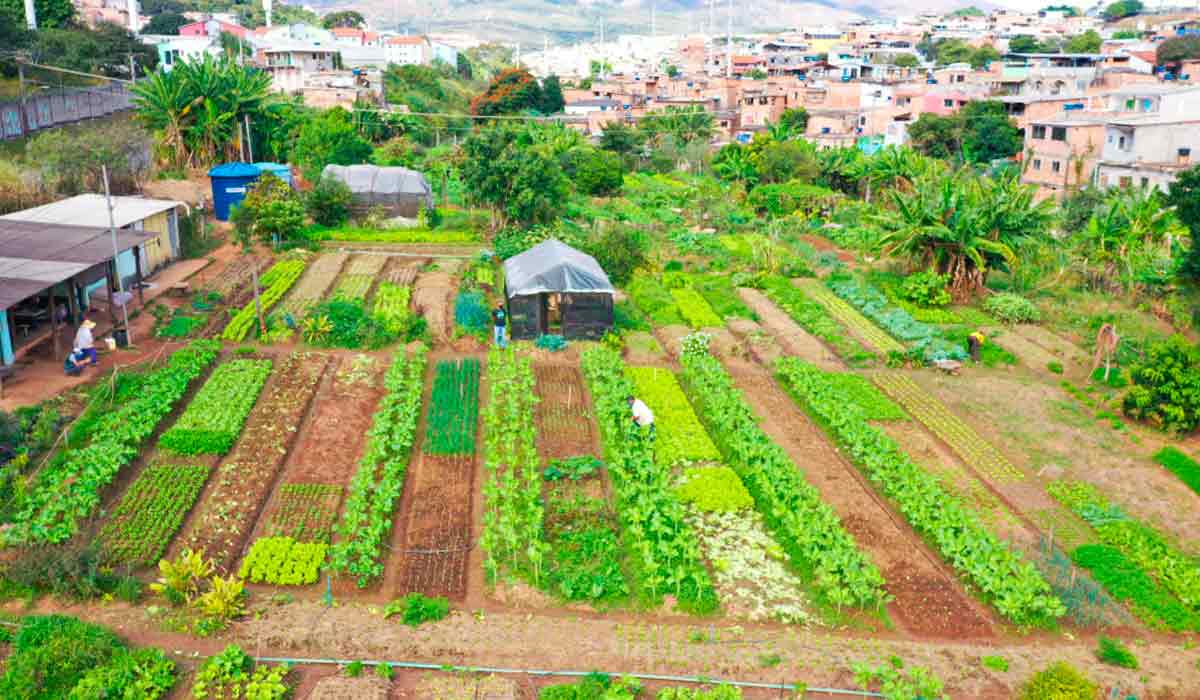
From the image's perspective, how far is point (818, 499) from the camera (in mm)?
13672

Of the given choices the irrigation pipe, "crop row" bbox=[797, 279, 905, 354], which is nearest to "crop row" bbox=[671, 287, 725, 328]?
"crop row" bbox=[797, 279, 905, 354]

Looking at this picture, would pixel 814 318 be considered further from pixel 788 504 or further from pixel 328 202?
pixel 328 202

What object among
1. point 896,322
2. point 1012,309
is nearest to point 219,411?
point 896,322

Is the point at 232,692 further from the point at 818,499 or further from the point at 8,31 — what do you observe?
the point at 8,31

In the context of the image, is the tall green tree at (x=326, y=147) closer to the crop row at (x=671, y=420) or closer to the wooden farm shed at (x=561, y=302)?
the wooden farm shed at (x=561, y=302)

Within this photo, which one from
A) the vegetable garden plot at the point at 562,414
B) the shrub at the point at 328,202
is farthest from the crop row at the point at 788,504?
the shrub at the point at 328,202

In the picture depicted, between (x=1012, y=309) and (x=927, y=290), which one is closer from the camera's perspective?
(x=1012, y=309)

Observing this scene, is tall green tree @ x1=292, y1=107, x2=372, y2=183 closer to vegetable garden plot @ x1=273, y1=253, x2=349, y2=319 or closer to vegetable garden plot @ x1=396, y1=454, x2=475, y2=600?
vegetable garden plot @ x1=273, y1=253, x2=349, y2=319

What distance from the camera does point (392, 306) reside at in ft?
72.8

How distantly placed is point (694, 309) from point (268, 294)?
32.7ft

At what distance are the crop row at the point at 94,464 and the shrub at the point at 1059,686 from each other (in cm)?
1122

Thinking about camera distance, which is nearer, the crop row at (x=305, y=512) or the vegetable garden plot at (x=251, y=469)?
the vegetable garden plot at (x=251, y=469)

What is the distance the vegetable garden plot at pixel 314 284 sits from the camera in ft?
72.2

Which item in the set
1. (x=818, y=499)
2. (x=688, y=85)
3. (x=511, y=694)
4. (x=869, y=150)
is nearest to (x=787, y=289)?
(x=818, y=499)
